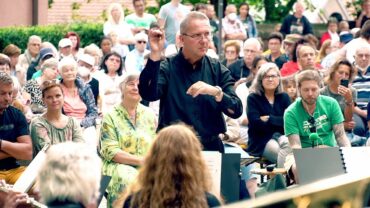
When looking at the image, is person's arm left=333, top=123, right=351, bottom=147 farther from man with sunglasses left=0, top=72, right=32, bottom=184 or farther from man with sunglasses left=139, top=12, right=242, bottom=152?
man with sunglasses left=0, top=72, right=32, bottom=184

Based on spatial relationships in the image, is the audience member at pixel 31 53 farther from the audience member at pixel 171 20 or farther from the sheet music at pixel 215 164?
the sheet music at pixel 215 164

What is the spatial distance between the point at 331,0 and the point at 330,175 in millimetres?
21317

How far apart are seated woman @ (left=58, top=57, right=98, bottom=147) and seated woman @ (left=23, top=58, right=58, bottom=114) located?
0.30 metres

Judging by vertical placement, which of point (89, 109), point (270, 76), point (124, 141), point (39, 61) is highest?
point (270, 76)

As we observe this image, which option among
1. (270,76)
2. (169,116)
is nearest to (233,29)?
(270,76)

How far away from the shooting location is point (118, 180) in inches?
394

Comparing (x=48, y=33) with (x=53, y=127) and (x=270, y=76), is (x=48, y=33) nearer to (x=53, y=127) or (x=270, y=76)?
(x=270, y=76)

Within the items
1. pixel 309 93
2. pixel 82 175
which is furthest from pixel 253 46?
pixel 82 175

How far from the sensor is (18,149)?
399 inches

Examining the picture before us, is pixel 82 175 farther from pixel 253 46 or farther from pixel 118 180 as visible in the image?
pixel 253 46

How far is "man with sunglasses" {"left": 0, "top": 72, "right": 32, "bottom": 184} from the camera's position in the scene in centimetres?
1012

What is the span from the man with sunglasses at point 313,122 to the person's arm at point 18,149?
7.76ft

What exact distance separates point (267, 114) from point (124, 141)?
9.09ft

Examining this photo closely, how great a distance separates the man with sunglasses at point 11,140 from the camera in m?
10.1
